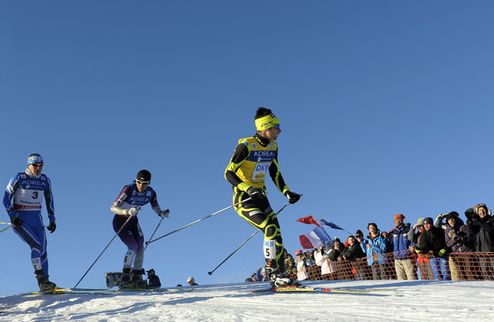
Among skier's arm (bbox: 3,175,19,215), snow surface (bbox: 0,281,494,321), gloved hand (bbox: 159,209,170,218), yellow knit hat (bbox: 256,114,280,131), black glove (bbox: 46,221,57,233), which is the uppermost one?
yellow knit hat (bbox: 256,114,280,131)

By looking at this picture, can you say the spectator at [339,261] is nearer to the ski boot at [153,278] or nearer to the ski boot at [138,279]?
the ski boot at [153,278]

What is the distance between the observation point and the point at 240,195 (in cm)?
865

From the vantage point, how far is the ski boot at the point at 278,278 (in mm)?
8086

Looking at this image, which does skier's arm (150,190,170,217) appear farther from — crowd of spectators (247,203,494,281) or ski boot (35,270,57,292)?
crowd of spectators (247,203,494,281)

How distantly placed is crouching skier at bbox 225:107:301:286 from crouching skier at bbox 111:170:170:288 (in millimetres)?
3021

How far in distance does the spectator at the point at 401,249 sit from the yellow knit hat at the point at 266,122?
686cm

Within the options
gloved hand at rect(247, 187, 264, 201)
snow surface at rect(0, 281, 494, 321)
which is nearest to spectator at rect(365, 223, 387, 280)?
snow surface at rect(0, 281, 494, 321)

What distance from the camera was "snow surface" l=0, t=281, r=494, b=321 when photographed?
18.5 ft

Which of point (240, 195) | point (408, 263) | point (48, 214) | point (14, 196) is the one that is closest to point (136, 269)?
point (48, 214)

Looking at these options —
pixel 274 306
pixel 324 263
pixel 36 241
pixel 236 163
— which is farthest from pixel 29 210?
pixel 324 263

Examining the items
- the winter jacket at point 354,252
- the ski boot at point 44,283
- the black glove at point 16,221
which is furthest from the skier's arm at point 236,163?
the winter jacket at point 354,252

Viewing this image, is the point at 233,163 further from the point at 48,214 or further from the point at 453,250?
the point at 453,250

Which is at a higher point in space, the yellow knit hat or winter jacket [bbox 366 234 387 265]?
the yellow knit hat

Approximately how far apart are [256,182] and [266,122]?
985 mm
